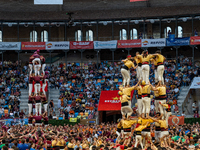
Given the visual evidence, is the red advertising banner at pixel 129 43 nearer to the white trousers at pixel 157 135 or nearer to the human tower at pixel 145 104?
the human tower at pixel 145 104

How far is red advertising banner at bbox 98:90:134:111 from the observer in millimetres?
32025

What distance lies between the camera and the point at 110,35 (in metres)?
47.6

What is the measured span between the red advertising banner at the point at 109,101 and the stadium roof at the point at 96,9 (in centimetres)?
1382

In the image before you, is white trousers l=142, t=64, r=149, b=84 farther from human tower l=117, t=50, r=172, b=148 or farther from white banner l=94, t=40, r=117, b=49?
white banner l=94, t=40, r=117, b=49

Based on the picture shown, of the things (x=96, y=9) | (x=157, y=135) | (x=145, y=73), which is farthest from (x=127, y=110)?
(x=96, y=9)

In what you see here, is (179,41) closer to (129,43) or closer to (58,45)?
(129,43)

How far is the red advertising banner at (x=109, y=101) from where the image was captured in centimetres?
3203

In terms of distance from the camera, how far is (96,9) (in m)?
46.0

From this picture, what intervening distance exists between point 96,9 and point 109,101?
18.0m

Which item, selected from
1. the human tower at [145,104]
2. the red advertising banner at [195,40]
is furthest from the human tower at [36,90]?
the red advertising banner at [195,40]

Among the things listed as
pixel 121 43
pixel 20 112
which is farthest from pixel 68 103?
pixel 121 43

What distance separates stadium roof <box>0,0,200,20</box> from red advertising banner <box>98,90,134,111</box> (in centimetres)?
1382

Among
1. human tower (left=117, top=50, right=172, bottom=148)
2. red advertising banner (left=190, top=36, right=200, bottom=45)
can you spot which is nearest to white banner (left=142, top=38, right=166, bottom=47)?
red advertising banner (left=190, top=36, right=200, bottom=45)

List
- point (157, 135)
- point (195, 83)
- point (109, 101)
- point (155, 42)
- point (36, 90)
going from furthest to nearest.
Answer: point (155, 42), point (195, 83), point (109, 101), point (36, 90), point (157, 135)
